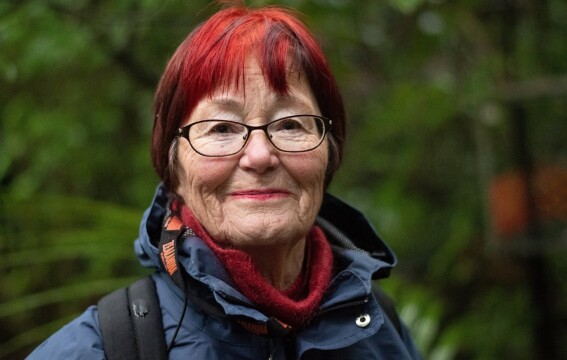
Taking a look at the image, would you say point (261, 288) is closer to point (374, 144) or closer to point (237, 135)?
point (237, 135)

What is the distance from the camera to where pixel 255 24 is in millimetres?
2100

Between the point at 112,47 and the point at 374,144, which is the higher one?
the point at 112,47

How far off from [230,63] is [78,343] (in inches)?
31.0

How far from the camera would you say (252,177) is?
2.02 meters

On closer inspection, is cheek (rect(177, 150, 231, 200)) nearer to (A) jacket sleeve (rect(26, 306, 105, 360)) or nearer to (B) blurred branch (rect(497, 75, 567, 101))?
(A) jacket sleeve (rect(26, 306, 105, 360))

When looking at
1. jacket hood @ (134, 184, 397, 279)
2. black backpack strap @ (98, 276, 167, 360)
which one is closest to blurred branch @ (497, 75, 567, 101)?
jacket hood @ (134, 184, 397, 279)

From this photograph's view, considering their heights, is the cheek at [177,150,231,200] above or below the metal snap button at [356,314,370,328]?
above

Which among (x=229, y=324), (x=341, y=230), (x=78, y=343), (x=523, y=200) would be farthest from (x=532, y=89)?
(x=78, y=343)

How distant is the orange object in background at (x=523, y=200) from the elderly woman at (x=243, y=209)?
2.34 m

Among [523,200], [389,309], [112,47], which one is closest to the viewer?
[389,309]

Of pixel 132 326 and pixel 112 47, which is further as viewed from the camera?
pixel 112 47

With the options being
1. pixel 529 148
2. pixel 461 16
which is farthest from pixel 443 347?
pixel 461 16

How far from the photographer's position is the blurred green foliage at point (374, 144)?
3.42 metres

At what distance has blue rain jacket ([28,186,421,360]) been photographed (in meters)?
1.91
